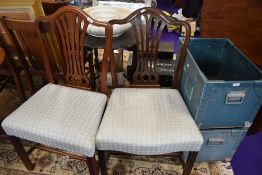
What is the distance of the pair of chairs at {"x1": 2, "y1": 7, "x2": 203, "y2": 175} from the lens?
1008 millimetres

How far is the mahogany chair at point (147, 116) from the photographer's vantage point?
3.28ft

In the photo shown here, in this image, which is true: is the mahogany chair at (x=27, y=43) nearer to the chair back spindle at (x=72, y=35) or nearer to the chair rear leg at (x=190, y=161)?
the chair back spindle at (x=72, y=35)

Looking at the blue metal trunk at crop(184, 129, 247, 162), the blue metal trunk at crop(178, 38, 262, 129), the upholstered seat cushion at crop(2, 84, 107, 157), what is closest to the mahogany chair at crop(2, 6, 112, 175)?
the upholstered seat cushion at crop(2, 84, 107, 157)

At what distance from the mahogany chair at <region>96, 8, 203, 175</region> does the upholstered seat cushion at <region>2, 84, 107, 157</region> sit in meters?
0.06

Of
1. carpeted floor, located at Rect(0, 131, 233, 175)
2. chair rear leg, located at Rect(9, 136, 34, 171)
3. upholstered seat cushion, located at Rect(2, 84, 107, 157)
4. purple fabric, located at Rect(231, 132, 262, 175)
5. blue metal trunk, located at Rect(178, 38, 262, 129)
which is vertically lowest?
carpeted floor, located at Rect(0, 131, 233, 175)

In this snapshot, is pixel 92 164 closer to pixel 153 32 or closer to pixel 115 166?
pixel 115 166

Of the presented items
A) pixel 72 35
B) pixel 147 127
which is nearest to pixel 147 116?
pixel 147 127

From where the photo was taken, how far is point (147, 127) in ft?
3.42

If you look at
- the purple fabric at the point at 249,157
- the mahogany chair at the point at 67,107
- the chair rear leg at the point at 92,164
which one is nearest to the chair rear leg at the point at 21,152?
the mahogany chair at the point at 67,107

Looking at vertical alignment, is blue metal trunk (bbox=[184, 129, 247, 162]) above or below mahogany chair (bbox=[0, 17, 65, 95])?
below

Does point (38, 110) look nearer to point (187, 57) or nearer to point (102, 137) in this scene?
point (102, 137)

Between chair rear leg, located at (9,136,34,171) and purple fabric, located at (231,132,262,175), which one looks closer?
chair rear leg, located at (9,136,34,171)

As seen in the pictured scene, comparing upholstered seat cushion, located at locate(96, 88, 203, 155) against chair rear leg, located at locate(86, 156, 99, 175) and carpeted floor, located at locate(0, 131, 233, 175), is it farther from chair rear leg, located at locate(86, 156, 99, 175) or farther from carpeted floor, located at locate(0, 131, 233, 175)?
carpeted floor, located at locate(0, 131, 233, 175)

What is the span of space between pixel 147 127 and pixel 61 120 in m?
0.45
